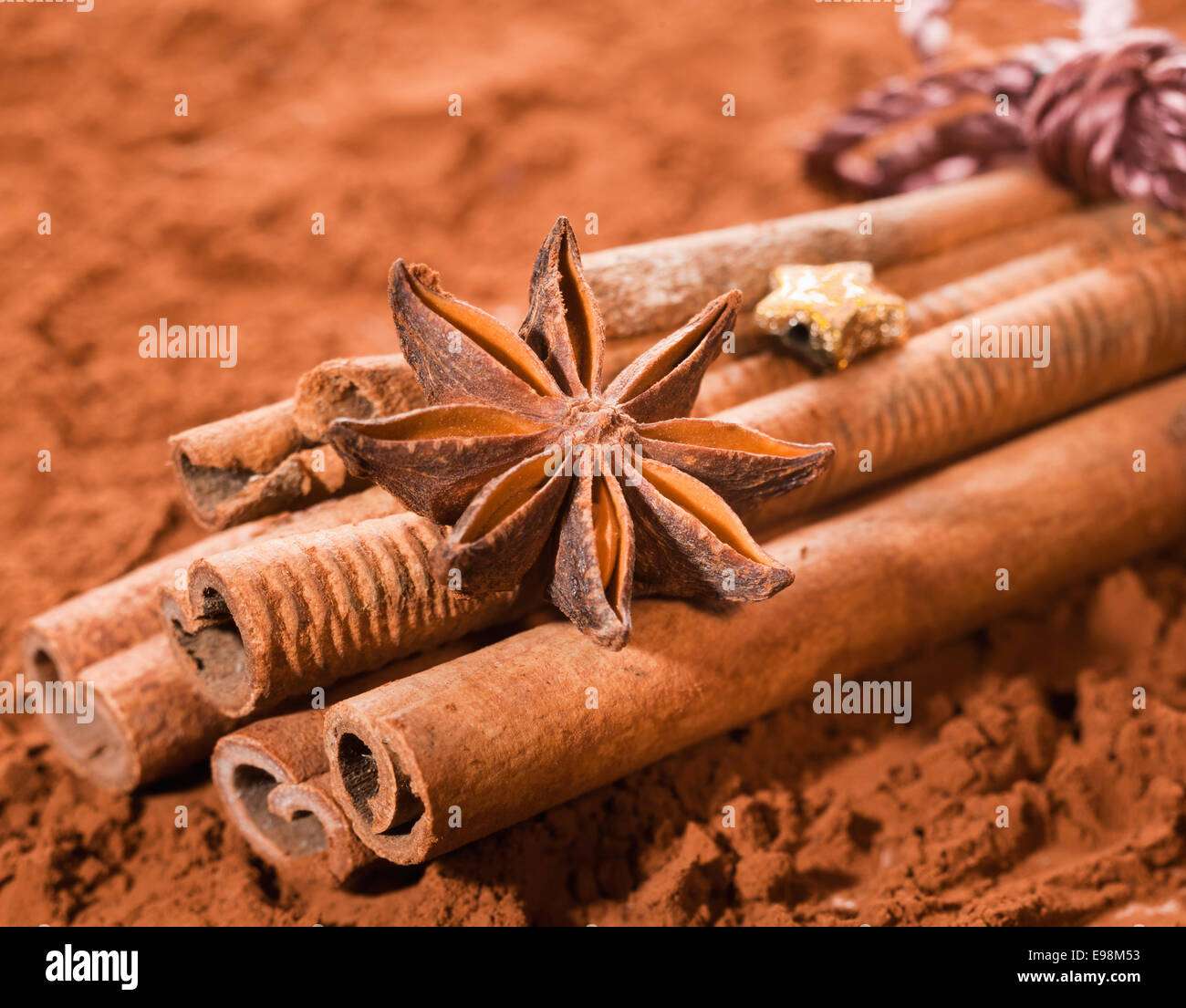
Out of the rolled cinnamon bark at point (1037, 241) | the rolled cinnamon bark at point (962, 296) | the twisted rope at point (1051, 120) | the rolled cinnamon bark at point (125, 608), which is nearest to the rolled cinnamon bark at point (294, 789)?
the rolled cinnamon bark at point (125, 608)

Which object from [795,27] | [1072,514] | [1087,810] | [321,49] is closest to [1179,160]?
[1072,514]

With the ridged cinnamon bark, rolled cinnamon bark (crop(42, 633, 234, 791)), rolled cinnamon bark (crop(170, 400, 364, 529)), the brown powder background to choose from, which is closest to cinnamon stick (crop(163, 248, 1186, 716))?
the ridged cinnamon bark

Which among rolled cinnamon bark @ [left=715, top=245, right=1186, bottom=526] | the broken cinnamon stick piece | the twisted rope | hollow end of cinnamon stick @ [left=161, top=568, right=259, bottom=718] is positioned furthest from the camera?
the twisted rope

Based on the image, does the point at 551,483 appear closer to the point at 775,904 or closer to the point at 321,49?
the point at 775,904

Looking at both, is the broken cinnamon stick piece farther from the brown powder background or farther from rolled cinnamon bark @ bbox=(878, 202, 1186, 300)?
rolled cinnamon bark @ bbox=(878, 202, 1186, 300)

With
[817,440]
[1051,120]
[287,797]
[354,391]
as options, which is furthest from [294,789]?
[1051,120]

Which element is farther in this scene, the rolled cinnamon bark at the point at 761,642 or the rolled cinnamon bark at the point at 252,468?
the rolled cinnamon bark at the point at 252,468

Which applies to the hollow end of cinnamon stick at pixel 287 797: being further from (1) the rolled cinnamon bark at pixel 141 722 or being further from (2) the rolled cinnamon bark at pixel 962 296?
(2) the rolled cinnamon bark at pixel 962 296

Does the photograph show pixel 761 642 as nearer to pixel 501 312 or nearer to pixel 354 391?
pixel 354 391
